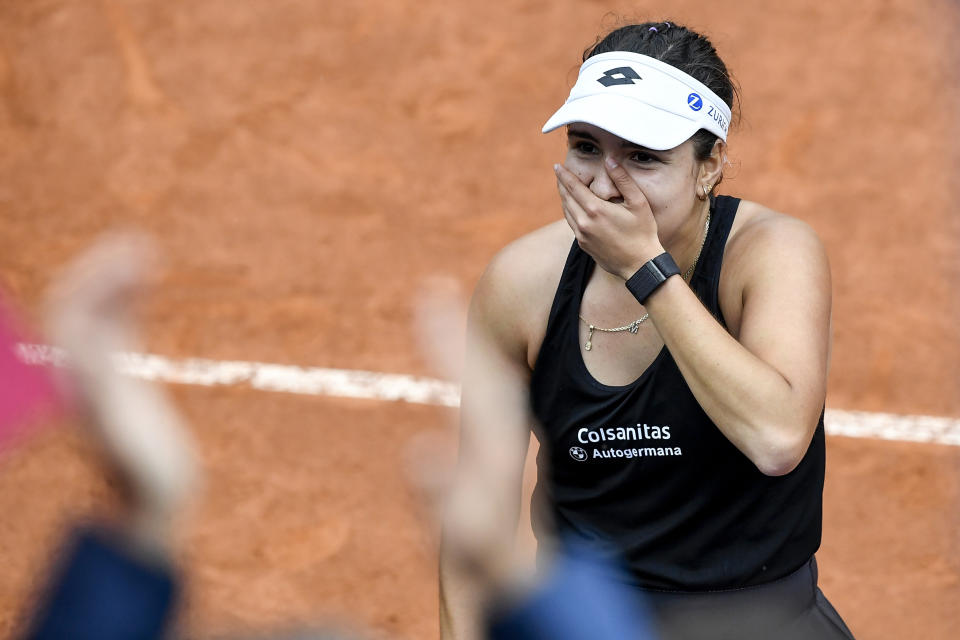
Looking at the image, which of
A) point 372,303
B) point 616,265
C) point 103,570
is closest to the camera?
point 103,570

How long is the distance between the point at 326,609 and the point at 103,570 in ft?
7.98

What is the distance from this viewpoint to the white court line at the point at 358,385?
510 centimetres

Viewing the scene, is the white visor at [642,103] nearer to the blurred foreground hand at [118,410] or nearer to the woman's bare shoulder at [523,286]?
the woman's bare shoulder at [523,286]

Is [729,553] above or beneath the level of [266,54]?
above

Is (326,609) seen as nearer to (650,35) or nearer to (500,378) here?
(500,378)

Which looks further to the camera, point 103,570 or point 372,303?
point 372,303

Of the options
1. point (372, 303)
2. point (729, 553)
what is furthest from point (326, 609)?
point (729, 553)

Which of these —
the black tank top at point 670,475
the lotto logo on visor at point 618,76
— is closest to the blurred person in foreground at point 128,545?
the black tank top at point 670,475

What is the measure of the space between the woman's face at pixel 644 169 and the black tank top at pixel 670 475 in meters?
0.16

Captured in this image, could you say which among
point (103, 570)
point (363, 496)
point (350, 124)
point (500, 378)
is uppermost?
point (103, 570)

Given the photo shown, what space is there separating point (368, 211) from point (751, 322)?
3.79 metres

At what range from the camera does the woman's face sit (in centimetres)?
254

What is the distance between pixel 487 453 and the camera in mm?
2893

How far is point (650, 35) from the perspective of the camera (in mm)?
2658
